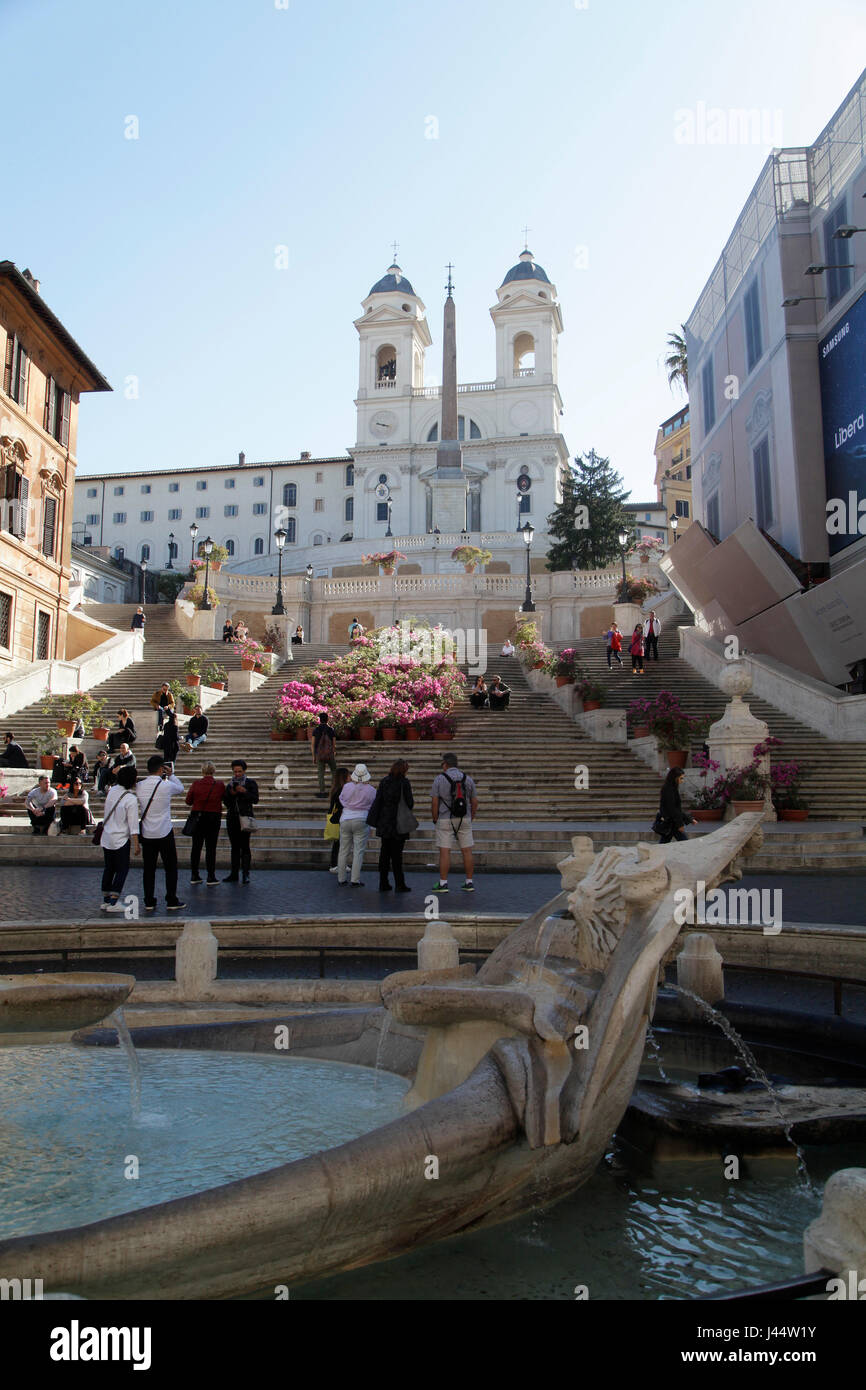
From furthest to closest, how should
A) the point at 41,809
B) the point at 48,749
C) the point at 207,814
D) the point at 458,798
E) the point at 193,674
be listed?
the point at 193,674 → the point at 48,749 → the point at 41,809 → the point at 207,814 → the point at 458,798

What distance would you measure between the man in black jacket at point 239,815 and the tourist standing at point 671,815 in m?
4.87

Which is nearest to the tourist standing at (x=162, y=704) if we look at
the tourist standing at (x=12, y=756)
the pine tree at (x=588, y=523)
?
the tourist standing at (x=12, y=756)

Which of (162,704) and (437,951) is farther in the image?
(162,704)

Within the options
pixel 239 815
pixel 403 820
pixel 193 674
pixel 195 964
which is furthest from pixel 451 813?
pixel 193 674

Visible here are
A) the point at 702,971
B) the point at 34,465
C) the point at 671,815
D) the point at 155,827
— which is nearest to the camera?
the point at 702,971

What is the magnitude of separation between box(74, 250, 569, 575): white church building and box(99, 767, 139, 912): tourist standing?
5781cm

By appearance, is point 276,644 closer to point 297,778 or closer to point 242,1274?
point 297,778

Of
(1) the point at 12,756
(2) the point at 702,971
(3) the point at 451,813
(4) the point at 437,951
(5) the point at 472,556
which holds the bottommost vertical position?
(2) the point at 702,971

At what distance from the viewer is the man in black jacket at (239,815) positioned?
10883 millimetres

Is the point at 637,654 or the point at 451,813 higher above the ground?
the point at 637,654

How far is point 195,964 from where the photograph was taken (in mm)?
5758

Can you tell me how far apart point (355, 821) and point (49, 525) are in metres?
25.9

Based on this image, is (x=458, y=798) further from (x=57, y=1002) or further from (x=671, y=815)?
(x=57, y=1002)
